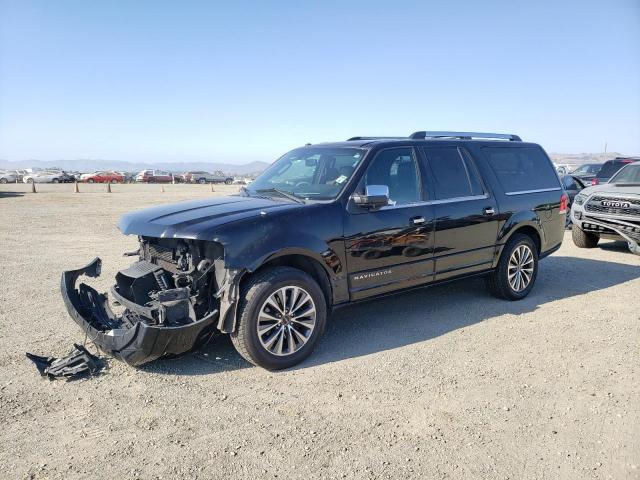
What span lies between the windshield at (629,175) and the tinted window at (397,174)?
7.13 m

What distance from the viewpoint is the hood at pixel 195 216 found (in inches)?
159

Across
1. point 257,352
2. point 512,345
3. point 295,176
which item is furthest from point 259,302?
point 512,345

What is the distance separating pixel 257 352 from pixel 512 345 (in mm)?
2517

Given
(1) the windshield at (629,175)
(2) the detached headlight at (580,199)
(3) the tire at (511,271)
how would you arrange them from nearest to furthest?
(3) the tire at (511,271) < (1) the windshield at (629,175) < (2) the detached headlight at (580,199)

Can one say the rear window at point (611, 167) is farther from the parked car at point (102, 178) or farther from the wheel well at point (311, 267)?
the parked car at point (102, 178)

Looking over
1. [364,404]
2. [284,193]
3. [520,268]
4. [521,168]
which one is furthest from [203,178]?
[364,404]

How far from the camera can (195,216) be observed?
4336 mm

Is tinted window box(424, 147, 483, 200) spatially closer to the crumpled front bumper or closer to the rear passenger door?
the rear passenger door

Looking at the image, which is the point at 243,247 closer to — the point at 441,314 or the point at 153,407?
the point at 153,407

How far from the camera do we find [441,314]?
5.90 m

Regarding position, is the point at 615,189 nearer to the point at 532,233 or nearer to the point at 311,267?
the point at 532,233

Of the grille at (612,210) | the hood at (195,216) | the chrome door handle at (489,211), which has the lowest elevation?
the grille at (612,210)

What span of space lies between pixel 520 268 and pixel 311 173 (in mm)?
3040

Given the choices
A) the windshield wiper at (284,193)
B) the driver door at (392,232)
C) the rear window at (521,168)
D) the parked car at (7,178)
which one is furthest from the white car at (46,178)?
the driver door at (392,232)
